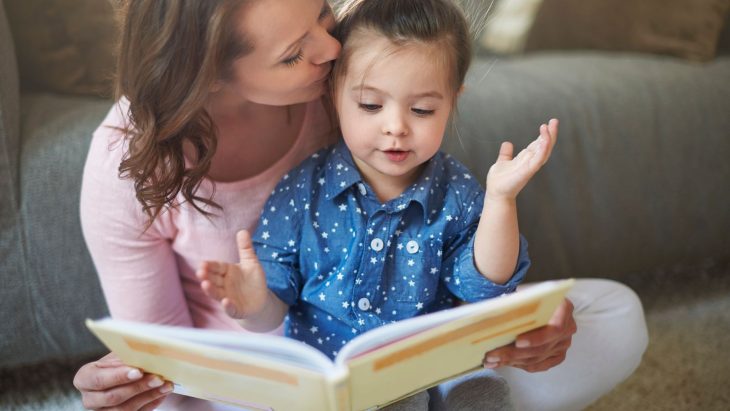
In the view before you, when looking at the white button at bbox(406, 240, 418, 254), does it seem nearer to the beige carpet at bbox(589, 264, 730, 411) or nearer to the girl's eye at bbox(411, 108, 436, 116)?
the girl's eye at bbox(411, 108, 436, 116)

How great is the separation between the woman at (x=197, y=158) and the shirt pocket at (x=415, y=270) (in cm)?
13

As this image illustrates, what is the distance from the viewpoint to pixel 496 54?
182 cm

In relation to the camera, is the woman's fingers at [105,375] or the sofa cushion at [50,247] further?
the sofa cushion at [50,247]

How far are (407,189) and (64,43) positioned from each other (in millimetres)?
775

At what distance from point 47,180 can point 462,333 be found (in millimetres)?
791

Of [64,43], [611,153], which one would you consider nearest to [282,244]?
[64,43]

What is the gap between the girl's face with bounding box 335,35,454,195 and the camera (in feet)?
3.03

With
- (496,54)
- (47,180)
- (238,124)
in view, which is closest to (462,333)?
(238,124)

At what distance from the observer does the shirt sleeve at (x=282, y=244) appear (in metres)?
1.04

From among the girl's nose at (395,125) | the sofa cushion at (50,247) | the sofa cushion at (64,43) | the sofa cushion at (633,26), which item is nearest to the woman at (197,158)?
the girl's nose at (395,125)

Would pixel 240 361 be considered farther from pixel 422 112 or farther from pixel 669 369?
pixel 669 369

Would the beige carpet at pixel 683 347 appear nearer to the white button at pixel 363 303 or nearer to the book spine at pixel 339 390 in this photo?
the white button at pixel 363 303

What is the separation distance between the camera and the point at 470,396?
3.32 ft

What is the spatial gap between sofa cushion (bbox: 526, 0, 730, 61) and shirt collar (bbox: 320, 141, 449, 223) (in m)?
0.90
